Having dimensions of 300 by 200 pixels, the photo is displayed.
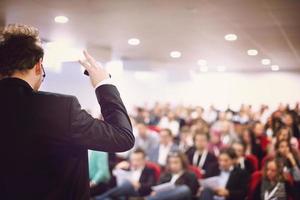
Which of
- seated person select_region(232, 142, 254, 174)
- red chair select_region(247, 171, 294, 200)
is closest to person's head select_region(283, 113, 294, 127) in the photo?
red chair select_region(247, 171, 294, 200)

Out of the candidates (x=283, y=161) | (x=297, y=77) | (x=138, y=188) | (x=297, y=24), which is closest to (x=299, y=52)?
(x=297, y=24)

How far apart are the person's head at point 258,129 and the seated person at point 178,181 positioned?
0.80 metres

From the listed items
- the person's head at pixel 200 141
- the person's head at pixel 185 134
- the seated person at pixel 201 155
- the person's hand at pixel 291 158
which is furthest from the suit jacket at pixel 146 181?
the person's hand at pixel 291 158

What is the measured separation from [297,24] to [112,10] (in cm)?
179

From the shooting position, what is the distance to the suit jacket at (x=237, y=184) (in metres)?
4.02

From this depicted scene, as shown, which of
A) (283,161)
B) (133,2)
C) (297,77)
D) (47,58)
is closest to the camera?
(47,58)

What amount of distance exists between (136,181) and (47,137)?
3.84m

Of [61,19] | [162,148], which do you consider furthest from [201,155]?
[61,19]

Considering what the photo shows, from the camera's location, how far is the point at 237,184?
4121 mm

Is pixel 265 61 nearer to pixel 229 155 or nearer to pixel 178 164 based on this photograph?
pixel 229 155

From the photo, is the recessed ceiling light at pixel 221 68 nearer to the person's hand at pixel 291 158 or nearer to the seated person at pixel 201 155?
the seated person at pixel 201 155

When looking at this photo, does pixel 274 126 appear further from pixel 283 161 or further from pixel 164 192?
pixel 164 192

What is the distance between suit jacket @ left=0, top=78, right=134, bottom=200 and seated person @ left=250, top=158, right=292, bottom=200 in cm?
253

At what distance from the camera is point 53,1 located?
12.4 ft
